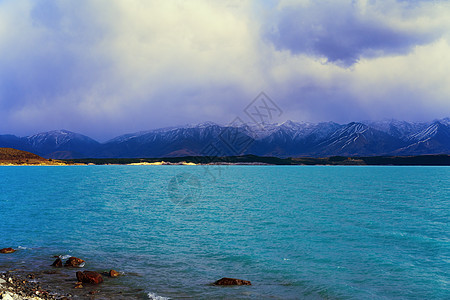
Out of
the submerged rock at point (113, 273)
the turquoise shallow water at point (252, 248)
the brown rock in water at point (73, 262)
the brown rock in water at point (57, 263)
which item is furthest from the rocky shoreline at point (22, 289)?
the submerged rock at point (113, 273)

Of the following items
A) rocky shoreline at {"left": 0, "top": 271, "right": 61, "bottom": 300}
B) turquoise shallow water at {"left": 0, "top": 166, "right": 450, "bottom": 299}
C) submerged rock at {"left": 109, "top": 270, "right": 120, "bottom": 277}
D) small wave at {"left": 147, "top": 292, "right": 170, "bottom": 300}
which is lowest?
turquoise shallow water at {"left": 0, "top": 166, "right": 450, "bottom": 299}

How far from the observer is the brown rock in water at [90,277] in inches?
715

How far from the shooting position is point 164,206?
52.1 m

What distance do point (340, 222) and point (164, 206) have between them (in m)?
27.9

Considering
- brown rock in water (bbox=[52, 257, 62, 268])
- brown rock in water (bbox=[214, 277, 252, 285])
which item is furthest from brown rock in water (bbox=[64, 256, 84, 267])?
brown rock in water (bbox=[214, 277, 252, 285])

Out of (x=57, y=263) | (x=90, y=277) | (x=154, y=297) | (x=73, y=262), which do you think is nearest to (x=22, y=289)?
(x=90, y=277)

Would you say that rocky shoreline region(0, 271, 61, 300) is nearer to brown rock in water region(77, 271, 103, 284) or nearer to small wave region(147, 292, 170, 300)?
brown rock in water region(77, 271, 103, 284)

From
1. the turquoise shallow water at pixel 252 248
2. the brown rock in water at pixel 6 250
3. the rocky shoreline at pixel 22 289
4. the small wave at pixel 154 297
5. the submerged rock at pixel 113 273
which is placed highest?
the rocky shoreline at pixel 22 289

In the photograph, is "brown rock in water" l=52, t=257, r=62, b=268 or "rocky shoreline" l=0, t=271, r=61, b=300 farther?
"brown rock in water" l=52, t=257, r=62, b=268

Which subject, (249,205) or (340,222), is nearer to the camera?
(340,222)

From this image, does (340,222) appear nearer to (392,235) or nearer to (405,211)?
(392,235)

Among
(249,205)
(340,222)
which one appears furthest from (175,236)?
(249,205)

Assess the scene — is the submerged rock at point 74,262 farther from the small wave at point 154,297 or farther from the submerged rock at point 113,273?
the small wave at point 154,297

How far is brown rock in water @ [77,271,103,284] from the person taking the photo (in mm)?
18156
